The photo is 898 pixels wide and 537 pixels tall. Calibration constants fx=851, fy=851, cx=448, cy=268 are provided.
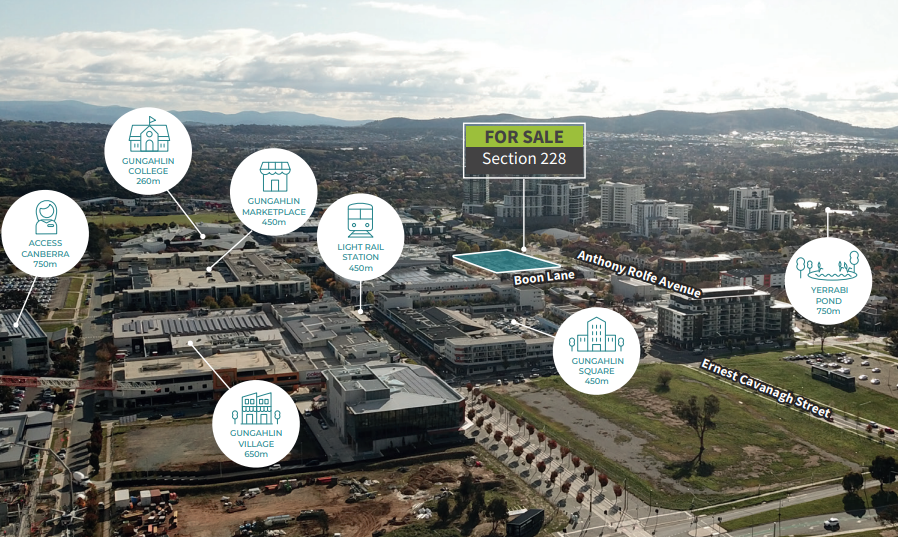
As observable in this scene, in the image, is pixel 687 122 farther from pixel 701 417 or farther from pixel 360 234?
pixel 360 234

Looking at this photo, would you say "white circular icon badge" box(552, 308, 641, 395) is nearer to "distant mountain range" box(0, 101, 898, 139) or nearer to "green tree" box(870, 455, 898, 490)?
"green tree" box(870, 455, 898, 490)

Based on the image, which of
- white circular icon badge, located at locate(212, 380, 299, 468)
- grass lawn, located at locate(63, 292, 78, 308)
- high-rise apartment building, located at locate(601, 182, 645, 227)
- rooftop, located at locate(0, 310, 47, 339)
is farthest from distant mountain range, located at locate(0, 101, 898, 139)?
white circular icon badge, located at locate(212, 380, 299, 468)

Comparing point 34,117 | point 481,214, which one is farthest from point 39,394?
point 34,117

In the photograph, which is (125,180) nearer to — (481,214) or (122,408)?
(122,408)

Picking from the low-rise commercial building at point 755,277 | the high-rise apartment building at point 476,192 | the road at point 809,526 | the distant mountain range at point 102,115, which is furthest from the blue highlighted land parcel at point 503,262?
the distant mountain range at point 102,115

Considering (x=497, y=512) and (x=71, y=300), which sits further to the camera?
(x=71, y=300)

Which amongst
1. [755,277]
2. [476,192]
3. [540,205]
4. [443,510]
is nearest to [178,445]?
[443,510]
